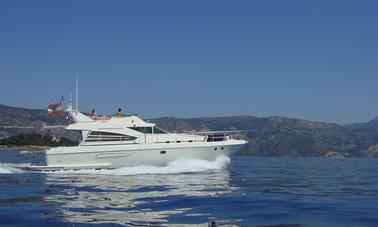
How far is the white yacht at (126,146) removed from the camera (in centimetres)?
3250

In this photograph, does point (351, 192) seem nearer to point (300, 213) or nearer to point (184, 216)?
point (300, 213)

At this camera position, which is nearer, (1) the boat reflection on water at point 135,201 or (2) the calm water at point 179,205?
(2) the calm water at point 179,205

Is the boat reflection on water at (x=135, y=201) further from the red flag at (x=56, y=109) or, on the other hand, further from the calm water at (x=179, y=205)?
the red flag at (x=56, y=109)

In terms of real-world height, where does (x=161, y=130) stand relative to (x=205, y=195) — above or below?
above

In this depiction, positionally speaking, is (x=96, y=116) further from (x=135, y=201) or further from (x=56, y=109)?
(x=135, y=201)

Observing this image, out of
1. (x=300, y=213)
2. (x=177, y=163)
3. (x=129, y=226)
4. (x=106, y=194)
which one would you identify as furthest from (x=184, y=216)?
(x=177, y=163)

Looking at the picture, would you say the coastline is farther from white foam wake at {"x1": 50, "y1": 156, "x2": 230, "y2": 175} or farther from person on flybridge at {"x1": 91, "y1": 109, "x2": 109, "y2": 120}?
white foam wake at {"x1": 50, "y1": 156, "x2": 230, "y2": 175}

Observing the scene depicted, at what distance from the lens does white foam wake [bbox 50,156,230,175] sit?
31.3 metres

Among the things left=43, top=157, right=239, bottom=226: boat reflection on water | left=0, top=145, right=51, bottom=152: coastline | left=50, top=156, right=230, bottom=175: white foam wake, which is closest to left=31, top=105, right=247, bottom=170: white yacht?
left=50, top=156, right=230, bottom=175: white foam wake

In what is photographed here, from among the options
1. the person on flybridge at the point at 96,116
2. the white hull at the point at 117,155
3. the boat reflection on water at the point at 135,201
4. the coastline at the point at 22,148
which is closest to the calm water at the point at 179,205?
the boat reflection on water at the point at 135,201

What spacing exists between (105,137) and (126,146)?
1805 mm

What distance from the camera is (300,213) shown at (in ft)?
45.3

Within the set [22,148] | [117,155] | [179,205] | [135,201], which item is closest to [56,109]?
[117,155]

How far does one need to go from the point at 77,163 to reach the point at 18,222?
2069 centimetres
